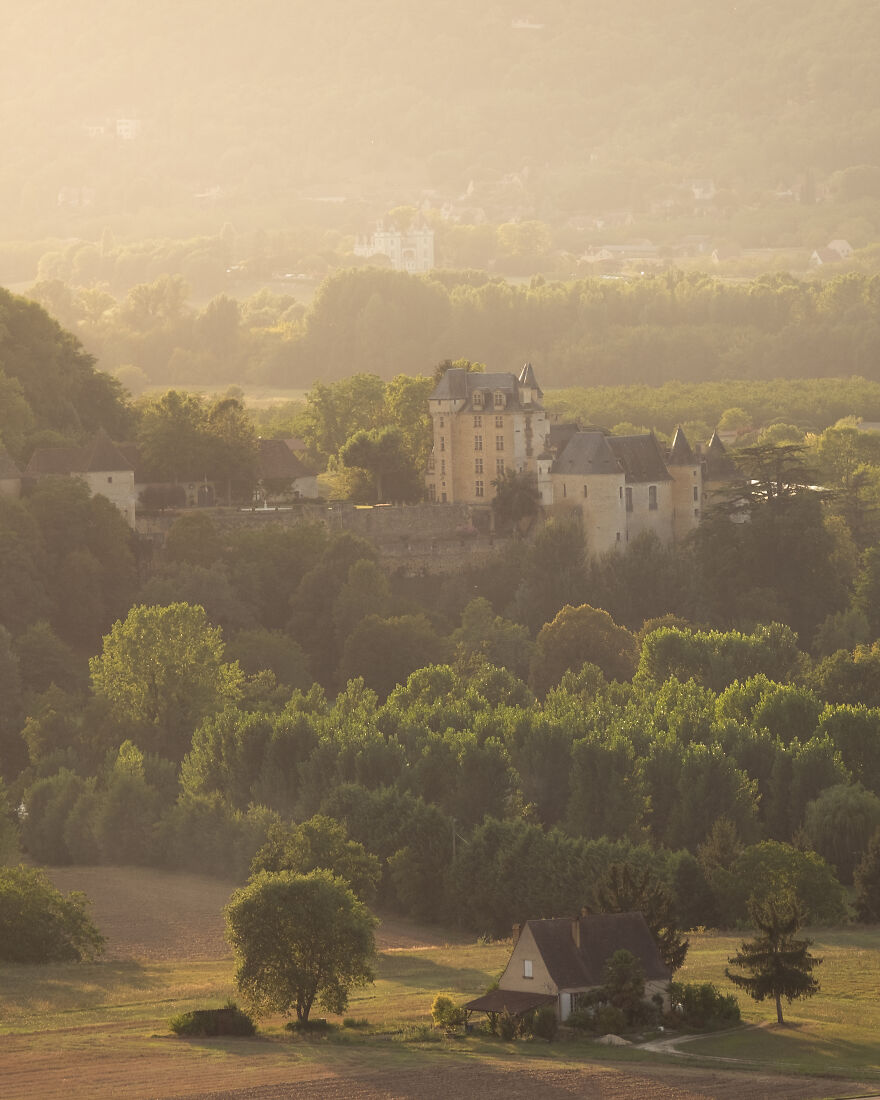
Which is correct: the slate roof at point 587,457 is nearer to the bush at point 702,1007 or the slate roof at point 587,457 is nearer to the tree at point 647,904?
the tree at point 647,904

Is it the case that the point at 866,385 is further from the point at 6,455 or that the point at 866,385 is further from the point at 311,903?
the point at 311,903

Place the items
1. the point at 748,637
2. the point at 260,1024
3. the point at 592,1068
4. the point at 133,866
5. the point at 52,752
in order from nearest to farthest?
the point at 592,1068, the point at 260,1024, the point at 133,866, the point at 52,752, the point at 748,637

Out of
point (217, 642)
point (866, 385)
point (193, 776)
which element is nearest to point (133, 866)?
point (193, 776)

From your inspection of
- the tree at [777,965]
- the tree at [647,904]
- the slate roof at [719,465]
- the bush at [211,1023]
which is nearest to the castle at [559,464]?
the slate roof at [719,465]

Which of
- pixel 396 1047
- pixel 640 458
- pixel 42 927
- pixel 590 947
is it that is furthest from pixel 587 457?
pixel 396 1047

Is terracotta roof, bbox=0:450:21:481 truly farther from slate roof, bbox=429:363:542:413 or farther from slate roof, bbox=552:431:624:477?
slate roof, bbox=552:431:624:477
